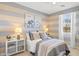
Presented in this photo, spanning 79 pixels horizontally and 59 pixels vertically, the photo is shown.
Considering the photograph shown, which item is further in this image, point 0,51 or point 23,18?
point 23,18

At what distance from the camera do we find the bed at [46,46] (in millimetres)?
1861

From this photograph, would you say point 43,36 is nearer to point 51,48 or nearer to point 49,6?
point 51,48

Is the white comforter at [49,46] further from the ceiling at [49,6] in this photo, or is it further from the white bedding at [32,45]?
the ceiling at [49,6]

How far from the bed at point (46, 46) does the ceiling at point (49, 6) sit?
0.51 meters

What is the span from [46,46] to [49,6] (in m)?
0.79

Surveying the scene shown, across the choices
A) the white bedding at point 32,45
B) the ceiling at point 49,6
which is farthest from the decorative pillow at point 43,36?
the ceiling at point 49,6

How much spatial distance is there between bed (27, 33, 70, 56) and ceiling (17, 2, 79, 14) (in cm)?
51

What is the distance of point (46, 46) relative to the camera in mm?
1862

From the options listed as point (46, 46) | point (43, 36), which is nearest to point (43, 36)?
point (43, 36)

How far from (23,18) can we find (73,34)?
3.50 feet

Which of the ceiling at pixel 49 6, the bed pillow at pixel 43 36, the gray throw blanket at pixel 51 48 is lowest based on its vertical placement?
the gray throw blanket at pixel 51 48

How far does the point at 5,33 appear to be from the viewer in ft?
6.00

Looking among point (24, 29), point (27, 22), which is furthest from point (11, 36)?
point (27, 22)

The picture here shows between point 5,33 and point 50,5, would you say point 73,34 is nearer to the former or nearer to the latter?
point 50,5
